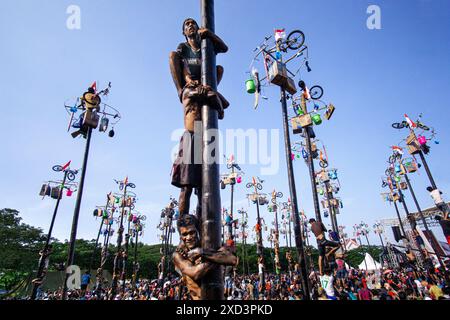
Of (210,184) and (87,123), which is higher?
(87,123)

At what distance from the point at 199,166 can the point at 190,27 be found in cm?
161

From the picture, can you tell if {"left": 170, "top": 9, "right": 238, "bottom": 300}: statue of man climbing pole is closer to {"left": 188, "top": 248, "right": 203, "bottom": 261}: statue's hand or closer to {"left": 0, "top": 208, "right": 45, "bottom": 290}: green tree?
{"left": 188, "top": 248, "right": 203, "bottom": 261}: statue's hand

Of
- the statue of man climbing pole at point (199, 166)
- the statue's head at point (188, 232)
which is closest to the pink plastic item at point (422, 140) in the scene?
the statue of man climbing pole at point (199, 166)

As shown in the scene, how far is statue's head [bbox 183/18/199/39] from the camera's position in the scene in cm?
269

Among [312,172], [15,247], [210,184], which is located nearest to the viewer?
[210,184]

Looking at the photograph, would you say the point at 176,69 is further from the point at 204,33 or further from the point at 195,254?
the point at 195,254

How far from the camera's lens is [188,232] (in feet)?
5.52

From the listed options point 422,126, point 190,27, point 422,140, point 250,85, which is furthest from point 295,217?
point 422,126

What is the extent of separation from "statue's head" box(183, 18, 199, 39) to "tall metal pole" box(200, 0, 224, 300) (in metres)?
0.27

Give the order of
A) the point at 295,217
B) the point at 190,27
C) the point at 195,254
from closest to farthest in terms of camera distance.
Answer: the point at 195,254 < the point at 190,27 < the point at 295,217

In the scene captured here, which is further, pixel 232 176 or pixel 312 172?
pixel 232 176

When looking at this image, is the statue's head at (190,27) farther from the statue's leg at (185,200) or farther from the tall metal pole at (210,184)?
the statue's leg at (185,200)
